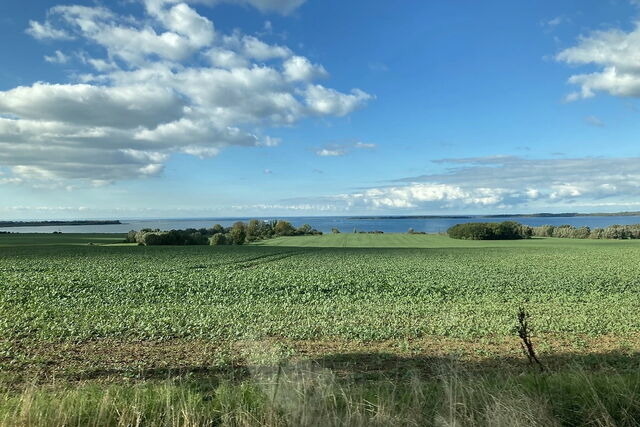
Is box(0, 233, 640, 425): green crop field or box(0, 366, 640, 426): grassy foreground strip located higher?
box(0, 366, 640, 426): grassy foreground strip

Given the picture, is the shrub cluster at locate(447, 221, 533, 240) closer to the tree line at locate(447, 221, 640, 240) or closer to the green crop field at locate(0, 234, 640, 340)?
the tree line at locate(447, 221, 640, 240)

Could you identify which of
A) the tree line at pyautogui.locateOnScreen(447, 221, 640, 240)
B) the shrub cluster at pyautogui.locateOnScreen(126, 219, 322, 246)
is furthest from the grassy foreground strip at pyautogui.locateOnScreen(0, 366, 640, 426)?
the tree line at pyautogui.locateOnScreen(447, 221, 640, 240)

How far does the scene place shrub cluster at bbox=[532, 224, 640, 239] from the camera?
326ft

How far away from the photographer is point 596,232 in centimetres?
10150

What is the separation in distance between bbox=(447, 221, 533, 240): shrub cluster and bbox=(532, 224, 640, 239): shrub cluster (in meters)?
10.2

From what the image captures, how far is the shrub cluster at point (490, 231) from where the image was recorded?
101 meters

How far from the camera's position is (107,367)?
9.37 m

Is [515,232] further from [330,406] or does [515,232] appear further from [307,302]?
[330,406]

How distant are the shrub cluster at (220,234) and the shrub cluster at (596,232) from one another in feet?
218

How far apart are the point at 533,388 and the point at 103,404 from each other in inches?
236

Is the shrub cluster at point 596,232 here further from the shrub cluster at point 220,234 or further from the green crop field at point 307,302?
the green crop field at point 307,302

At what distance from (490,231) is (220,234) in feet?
202

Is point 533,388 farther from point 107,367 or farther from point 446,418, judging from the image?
point 107,367

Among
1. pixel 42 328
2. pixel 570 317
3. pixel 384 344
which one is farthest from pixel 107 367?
pixel 570 317
